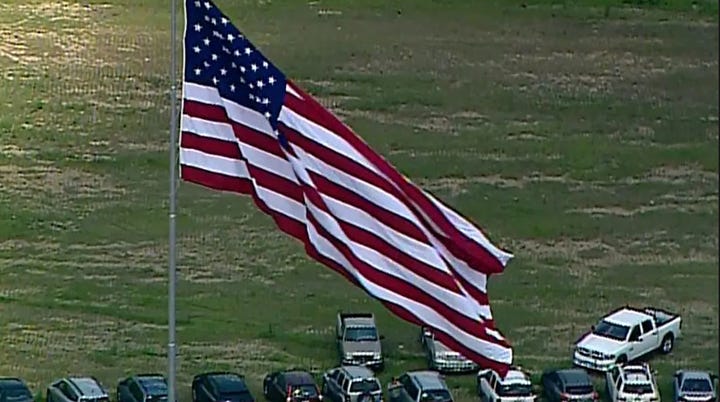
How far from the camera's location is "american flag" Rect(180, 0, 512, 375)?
689cm

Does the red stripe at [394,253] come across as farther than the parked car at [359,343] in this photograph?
No

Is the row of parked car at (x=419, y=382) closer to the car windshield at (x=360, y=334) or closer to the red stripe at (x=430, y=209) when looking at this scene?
the car windshield at (x=360, y=334)

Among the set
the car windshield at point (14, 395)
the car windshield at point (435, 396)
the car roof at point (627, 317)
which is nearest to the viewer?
the car windshield at point (14, 395)

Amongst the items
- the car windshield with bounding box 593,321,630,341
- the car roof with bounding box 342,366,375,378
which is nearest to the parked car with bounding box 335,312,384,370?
the car roof with bounding box 342,366,375,378

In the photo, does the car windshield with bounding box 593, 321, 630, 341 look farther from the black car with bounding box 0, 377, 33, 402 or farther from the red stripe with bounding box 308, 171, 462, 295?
the red stripe with bounding box 308, 171, 462, 295

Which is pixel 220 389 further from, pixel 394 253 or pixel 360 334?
pixel 394 253

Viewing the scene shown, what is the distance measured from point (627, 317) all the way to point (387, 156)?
→ 16.1ft

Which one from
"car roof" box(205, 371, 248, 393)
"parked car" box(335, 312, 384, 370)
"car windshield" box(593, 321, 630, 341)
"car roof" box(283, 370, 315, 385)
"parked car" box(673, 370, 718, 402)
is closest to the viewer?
"car roof" box(205, 371, 248, 393)

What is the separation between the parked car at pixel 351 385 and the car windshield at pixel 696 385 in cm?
274

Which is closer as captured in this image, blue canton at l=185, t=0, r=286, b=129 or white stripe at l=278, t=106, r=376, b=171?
white stripe at l=278, t=106, r=376, b=171

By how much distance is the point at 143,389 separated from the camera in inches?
490

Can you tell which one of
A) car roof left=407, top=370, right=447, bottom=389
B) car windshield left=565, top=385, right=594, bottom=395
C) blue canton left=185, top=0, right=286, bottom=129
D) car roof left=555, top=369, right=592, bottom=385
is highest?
blue canton left=185, top=0, right=286, bottom=129

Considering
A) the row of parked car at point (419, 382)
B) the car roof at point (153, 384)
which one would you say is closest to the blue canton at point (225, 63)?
the row of parked car at point (419, 382)

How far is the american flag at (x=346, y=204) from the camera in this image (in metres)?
6.89
